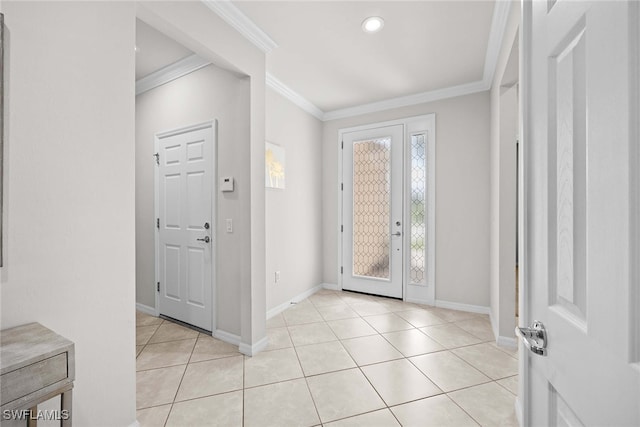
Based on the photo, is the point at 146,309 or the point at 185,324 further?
the point at 146,309

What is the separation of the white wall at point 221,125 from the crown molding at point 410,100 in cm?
196

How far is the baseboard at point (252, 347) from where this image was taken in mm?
2375

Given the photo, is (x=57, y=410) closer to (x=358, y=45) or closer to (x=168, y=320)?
(x=168, y=320)

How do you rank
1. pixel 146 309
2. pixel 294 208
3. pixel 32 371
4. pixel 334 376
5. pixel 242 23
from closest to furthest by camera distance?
pixel 32 371 < pixel 334 376 < pixel 242 23 < pixel 146 309 < pixel 294 208

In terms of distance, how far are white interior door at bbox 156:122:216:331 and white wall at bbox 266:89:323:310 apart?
691 mm

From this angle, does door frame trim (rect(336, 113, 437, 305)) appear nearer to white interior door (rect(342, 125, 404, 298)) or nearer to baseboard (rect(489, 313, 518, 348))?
white interior door (rect(342, 125, 404, 298))

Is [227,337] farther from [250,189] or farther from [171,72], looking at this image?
[171,72]

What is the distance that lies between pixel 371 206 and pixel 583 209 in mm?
3415

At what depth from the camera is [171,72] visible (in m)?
2.97

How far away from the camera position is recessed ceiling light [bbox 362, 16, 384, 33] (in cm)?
222

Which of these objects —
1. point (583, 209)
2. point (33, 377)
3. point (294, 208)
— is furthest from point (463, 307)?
point (33, 377)

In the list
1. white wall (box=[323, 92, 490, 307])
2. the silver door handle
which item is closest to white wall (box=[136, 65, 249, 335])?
the silver door handle

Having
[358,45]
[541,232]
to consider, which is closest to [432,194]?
[358,45]

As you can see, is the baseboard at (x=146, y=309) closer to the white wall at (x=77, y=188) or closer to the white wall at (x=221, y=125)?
the white wall at (x=221, y=125)
